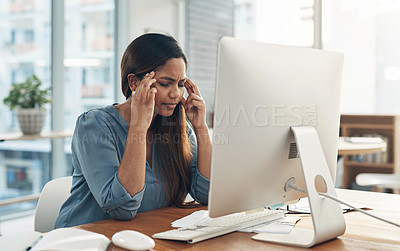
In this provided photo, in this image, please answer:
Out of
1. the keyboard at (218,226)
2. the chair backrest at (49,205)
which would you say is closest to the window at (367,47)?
the keyboard at (218,226)

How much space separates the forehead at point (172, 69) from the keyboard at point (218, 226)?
494 mm

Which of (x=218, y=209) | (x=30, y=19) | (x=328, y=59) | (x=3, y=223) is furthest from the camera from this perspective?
(x=30, y=19)

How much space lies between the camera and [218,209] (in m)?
0.95

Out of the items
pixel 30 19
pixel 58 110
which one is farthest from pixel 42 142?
pixel 30 19

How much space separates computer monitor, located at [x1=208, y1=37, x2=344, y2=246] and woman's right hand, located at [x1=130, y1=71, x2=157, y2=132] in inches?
15.7

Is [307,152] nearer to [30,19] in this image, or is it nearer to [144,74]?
[144,74]

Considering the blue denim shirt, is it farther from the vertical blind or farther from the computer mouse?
the vertical blind

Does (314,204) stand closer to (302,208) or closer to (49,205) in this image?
(302,208)

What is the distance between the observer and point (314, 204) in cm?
100

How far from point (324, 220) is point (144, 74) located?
0.74 m

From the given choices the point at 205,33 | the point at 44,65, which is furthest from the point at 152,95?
the point at 205,33

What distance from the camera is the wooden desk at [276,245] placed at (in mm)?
965

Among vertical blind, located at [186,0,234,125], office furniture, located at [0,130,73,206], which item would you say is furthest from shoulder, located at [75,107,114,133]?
vertical blind, located at [186,0,234,125]

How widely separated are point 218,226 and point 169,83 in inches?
20.5
